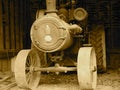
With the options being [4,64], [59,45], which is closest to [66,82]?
[59,45]

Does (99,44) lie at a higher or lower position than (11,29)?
lower

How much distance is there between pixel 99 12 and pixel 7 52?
335cm

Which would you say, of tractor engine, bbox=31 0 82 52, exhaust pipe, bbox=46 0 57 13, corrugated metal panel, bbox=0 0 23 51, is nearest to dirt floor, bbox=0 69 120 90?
tractor engine, bbox=31 0 82 52

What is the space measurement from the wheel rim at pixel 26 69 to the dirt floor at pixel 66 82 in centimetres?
22

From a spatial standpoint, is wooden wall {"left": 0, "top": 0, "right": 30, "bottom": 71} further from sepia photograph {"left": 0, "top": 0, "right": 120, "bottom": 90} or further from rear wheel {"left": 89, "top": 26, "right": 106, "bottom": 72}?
rear wheel {"left": 89, "top": 26, "right": 106, "bottom": 72}

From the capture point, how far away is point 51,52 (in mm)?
6109

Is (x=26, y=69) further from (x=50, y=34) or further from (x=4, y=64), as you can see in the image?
(x=4, y=64)

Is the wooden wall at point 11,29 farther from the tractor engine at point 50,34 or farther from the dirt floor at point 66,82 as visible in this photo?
the tractor engine at point 50,34

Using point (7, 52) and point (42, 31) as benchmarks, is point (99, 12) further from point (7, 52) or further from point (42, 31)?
point (42, 31)

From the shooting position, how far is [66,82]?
265 inches

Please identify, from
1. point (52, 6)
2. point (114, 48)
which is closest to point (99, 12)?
point (114, 48)

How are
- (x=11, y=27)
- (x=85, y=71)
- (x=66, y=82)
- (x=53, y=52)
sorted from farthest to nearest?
(x=11, y=27) < (x=66, y=82) < (x=53, y=52) < (x=85, y=71)

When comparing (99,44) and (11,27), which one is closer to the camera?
(99,44)

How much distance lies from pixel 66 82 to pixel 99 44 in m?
1.75
